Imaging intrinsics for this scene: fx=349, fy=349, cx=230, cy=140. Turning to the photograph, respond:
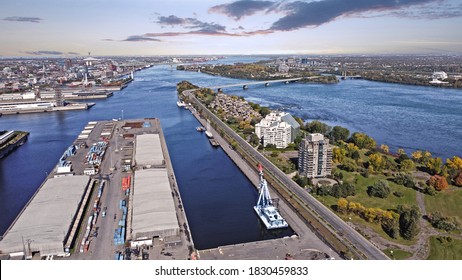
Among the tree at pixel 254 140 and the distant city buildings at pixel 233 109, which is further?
the distant city buildings at pixel 233 109

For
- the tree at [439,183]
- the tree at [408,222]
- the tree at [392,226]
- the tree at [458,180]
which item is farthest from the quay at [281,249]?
the tree at [458,180]

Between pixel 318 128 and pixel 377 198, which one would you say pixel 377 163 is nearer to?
pixel 377 198

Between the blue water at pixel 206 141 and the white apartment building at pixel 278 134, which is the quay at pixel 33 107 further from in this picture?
the white apartment building at pixel 278 134

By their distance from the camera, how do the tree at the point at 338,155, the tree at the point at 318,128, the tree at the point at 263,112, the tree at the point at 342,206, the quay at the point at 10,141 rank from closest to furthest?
the tree at the point at 342,206 → the tree at the point at 338,155 → the quay at the point at 10,141 → the tree at the point at 318,128 → the tree at the point at 263,112

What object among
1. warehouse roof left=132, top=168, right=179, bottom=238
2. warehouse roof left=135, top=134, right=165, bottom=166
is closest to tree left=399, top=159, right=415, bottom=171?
warehouse roof left=132, top=168, right=179, bottom=238

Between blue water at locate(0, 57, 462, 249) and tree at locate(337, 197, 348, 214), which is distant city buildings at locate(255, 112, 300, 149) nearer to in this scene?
blue water at locate(0, 57, 462, 249)

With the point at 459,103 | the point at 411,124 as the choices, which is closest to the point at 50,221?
the point at 411,124

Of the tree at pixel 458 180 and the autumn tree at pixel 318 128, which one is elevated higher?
the autumn tree at pixel 318 128
